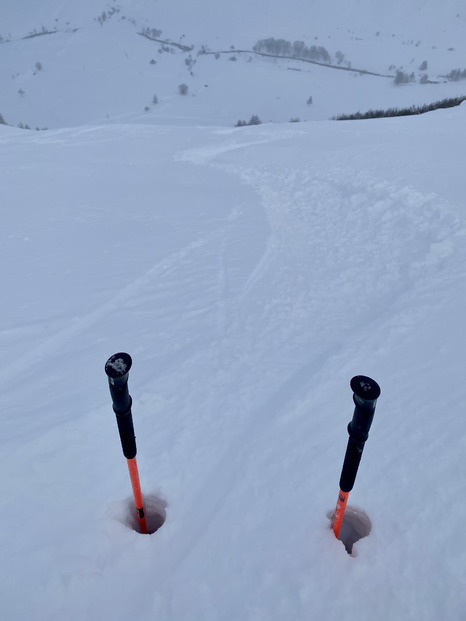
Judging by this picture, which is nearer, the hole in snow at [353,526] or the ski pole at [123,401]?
the ski pole at [123,401]

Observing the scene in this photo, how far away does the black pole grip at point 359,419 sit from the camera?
1345 mm

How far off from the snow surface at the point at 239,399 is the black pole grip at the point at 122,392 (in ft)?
1.99

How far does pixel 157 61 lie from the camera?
37.0m

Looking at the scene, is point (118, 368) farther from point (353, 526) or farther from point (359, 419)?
point (353, 526)

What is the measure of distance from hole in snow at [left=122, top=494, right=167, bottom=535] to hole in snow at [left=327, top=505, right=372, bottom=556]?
935mm

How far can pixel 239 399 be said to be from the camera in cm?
278

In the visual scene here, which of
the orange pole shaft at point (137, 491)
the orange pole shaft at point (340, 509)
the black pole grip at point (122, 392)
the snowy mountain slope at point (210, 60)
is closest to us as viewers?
the black pole grip at point (122, 392)

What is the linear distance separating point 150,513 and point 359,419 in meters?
1.45

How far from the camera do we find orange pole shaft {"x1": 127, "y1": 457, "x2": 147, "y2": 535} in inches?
74.0

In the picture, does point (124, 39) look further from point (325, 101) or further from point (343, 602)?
point (343, 602)

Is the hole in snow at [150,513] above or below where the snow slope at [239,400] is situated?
below

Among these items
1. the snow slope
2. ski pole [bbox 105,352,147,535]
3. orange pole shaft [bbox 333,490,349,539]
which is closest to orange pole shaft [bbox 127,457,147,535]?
ski pole [bbox 105,352,147,535]

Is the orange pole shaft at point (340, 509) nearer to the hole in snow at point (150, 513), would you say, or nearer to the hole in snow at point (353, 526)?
the hole in snow at point (353, 526)

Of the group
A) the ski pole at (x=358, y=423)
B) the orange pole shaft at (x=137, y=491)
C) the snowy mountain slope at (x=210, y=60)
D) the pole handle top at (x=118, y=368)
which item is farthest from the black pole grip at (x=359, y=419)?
the snowy mountain slope at (x=210, y=60)
